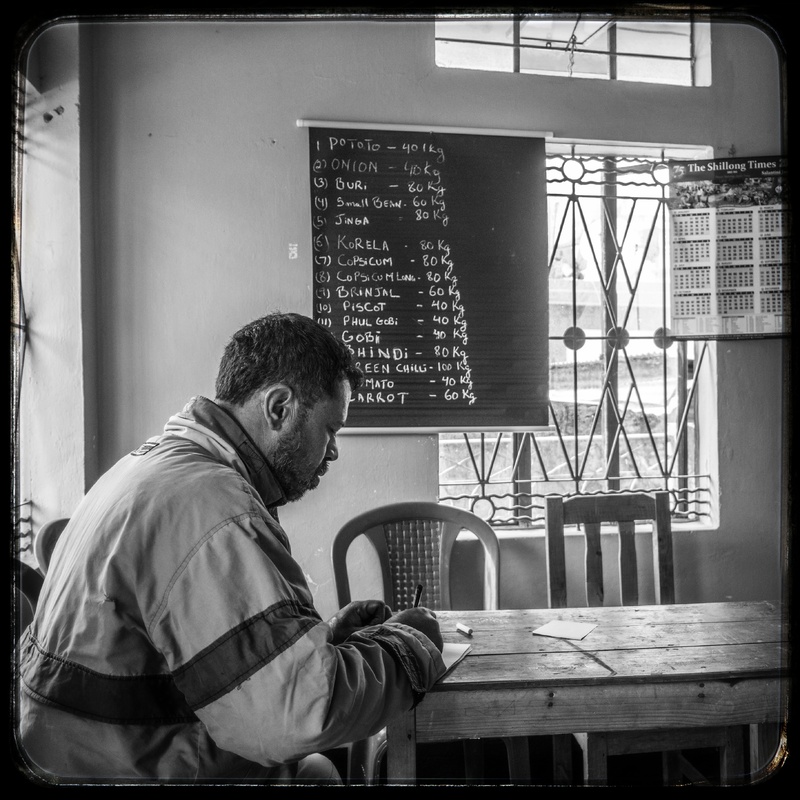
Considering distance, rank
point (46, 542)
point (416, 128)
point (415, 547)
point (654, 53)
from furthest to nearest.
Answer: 1. point (654, 53)
2. point (416, 128)
3. point (415, 547)
4. point (46, 542)

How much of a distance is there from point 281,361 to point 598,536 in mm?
1543

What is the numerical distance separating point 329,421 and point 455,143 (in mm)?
1873

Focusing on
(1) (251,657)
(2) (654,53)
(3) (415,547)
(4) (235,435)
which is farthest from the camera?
(2) (654,53)

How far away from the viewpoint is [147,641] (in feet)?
3.56

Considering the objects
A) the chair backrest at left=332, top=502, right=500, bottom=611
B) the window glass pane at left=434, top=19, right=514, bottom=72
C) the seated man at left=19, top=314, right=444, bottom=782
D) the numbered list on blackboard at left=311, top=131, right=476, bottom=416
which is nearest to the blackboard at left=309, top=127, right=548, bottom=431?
the numbered list on blackboard at left=311, top=131, right=476, bottom=416

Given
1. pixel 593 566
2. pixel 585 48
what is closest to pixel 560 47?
pixel 585 48

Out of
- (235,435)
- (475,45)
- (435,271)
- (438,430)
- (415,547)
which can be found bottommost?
(415,547)

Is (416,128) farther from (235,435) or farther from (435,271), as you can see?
(235,435)

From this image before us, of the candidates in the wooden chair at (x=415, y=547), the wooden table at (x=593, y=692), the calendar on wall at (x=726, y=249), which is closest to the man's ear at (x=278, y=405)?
the wooden table at (x=593, y=692)

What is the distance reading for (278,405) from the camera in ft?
4.54

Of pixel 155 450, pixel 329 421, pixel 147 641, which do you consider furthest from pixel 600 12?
pixel 147 641

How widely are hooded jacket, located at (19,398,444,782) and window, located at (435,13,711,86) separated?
8.31 feet

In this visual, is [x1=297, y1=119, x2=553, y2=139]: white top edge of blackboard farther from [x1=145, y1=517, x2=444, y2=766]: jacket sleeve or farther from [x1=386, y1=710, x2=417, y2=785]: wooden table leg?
[x1=386, y1=710, x2=417, y2=785]: wooden table leg

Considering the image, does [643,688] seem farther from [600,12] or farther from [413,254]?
[413,254]
